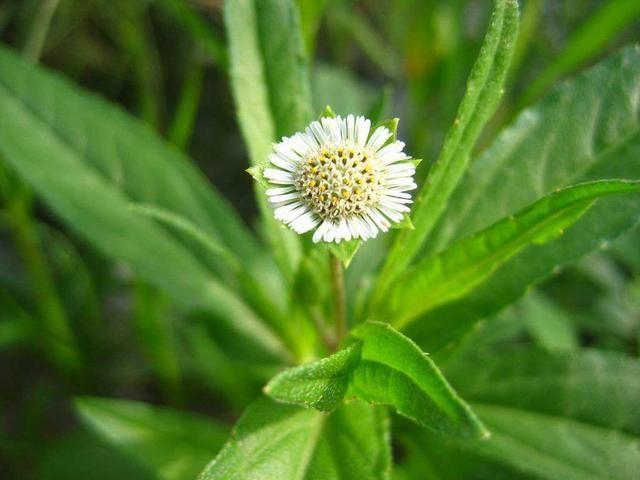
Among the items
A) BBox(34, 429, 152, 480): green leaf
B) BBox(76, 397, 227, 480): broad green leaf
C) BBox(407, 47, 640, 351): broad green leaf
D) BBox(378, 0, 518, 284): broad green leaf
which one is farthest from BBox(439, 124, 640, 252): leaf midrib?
BBox(34, 429, 152, 480): green leaf

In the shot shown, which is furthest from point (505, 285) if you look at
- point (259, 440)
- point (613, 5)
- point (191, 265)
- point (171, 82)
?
point (171, 82)

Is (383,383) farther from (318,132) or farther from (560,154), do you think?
(560,154)

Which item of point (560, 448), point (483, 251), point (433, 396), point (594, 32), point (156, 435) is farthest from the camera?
point (594, 32)

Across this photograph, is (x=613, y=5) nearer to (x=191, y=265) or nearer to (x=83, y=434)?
(x=191, y=265)

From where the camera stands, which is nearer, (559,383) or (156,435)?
(559,383)

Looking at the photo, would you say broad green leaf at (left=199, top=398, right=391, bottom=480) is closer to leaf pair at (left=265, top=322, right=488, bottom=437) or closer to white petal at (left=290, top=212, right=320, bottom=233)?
leaf pair at (left=265, top=322, right=488, bottom=437)

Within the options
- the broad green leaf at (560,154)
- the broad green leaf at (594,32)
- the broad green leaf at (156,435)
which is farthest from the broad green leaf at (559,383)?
the broad green leaf at (594,32)

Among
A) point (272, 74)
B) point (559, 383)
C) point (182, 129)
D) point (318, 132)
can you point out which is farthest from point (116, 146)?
point (559, 383)

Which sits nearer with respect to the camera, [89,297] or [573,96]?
[573,96]
